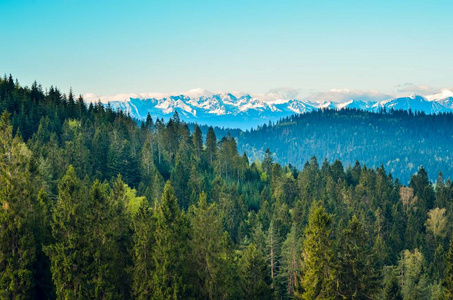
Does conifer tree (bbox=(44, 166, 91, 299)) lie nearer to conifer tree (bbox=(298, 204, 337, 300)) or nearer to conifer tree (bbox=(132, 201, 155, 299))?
conifer tree (bbox=(132, 201, 155, 299))

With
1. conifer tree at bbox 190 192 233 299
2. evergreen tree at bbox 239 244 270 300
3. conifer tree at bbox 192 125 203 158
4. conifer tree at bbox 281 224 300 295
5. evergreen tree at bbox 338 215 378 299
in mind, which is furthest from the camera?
conifer tree at bbox 192 125 203 158

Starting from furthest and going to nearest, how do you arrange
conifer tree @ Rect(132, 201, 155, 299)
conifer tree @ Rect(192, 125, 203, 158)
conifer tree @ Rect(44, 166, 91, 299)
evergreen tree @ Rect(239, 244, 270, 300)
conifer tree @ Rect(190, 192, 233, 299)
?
conifer tree @ Rect(192, 125, 203, 158) < evergreen tree @ Rect(239, 244, 270, 300) < conifer tree @ Rect(190, 192, 233, 299) < conifer tree @ Rect(132, 201, 155, 299) < conifer tree @ Rect(44, 166, 91, 299)

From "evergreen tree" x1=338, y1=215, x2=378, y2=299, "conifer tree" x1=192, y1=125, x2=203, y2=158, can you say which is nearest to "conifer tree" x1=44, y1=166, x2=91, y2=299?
"evergreen tree" x1=338, y1=215, x2=378, y2=299

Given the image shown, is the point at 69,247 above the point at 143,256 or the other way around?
above

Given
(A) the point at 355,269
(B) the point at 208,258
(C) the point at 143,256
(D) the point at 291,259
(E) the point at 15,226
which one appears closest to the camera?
(E) the point at 15,226

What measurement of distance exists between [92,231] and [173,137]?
3898 inches

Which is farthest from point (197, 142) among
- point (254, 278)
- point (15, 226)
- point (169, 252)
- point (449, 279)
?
point (15, 226)

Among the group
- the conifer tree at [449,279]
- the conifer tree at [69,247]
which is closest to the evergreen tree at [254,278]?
the conifer tree at [69,247]

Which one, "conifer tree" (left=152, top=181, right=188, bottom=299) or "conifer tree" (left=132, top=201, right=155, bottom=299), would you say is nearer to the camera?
"conifer tree" (left=152, top=181, right=188, bottom=299)

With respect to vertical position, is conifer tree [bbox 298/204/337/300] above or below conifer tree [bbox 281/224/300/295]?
above

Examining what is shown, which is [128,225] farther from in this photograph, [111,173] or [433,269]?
[433,269]

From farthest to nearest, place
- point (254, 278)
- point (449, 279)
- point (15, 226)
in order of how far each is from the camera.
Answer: point (254, 278), point (449, 279), point (15, 226)

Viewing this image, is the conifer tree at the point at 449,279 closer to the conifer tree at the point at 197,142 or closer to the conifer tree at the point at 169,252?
the conifer tree at the point at 169,252

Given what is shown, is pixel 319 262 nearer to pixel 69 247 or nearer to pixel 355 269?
pixel 355 269
